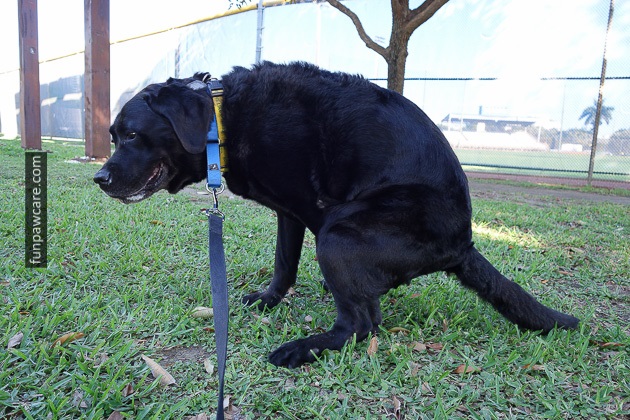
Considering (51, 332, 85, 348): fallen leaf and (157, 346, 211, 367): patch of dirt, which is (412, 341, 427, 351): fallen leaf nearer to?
(157, 346, 211, 367): patch of dirt

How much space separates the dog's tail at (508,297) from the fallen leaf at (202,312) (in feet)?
3.89

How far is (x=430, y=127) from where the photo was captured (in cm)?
212

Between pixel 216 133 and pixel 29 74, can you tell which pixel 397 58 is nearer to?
pixel 216 133

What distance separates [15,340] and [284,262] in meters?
1.22

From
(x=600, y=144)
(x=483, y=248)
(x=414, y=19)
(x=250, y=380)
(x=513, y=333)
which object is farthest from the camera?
(x=600, y=144)

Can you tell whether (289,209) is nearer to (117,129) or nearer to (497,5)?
(117,129)

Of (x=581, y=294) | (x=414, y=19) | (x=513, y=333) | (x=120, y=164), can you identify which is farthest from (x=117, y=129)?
(x=414, y=19)

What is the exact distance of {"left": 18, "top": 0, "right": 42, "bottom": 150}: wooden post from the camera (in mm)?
9633

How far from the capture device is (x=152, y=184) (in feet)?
7.22

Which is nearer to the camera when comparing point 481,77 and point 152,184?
point 152,184

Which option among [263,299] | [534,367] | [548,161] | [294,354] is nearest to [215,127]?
[263,299]

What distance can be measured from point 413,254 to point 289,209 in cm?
63

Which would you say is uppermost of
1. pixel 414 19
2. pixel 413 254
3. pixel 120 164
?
pixel 414 19

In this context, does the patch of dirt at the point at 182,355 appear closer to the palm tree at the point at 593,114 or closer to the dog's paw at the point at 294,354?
the dog's paw at the point at 294,354
